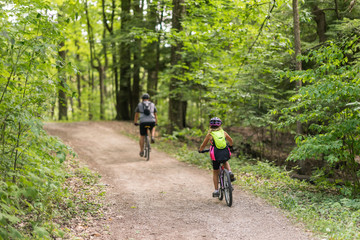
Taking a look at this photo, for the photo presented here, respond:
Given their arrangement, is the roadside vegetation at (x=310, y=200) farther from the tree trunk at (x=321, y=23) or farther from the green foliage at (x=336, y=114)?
the tree trunk at (x=321, y=23)

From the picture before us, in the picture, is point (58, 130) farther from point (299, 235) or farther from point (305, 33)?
point (299, 235)

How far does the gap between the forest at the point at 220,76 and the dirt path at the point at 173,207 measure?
156 centimetres

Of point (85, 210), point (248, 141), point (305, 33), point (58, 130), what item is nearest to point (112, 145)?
point (58, 130)

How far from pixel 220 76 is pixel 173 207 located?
10024 mm

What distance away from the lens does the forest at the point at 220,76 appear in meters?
5.14

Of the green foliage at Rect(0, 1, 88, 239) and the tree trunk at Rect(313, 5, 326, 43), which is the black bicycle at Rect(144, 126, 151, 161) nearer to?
the green foliage at Rect(0, 1, 88, 239)

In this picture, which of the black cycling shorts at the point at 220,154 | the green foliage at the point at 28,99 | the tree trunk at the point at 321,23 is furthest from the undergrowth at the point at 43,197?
the tree trunk at the point at 321,23

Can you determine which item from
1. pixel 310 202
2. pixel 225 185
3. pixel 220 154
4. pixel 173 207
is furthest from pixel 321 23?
pixel 173 207

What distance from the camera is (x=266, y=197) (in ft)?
25.0

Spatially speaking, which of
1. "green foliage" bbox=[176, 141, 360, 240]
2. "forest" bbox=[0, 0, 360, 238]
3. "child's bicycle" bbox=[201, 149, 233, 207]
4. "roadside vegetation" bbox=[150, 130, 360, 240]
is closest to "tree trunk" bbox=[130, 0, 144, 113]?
"forest" bbox=[0, 0, 360, 238]

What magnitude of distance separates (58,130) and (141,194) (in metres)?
11.1

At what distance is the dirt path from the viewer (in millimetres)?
5594

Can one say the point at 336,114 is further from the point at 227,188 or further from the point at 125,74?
the point at 125,74

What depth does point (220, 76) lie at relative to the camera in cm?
1578
